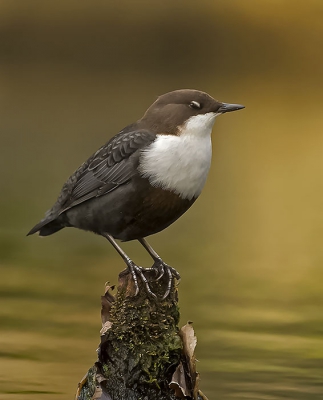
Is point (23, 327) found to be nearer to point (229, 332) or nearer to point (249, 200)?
point (229, 332)

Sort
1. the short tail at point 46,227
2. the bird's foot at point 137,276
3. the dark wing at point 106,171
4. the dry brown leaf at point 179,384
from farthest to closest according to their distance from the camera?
the short tail at point 46,227 → the dark wing at point 106,171 → the bird's foot at point 137,276 → the dry brown leaf at point 179,384

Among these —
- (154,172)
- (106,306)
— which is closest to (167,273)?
(106,306)

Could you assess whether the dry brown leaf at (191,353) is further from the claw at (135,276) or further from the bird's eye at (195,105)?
the bird's eye at (195,105)

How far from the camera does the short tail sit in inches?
253

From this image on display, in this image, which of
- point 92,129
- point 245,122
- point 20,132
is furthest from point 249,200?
point 245,122

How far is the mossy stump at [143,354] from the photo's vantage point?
5648 millimetres

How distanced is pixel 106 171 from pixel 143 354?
112cm

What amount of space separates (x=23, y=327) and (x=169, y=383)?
3.86 m

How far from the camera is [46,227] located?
21.5 feet

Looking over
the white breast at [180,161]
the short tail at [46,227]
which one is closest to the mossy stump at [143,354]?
the white breast at [180,161]

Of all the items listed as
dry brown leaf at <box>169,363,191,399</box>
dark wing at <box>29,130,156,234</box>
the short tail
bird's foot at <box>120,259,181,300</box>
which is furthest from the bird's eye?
dry brown leaf at <box>169,363,191,399</box>

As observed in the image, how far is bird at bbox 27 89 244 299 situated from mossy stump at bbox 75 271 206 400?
0.35 ft

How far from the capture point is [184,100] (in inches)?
236

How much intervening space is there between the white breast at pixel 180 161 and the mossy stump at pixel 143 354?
1.92ft
